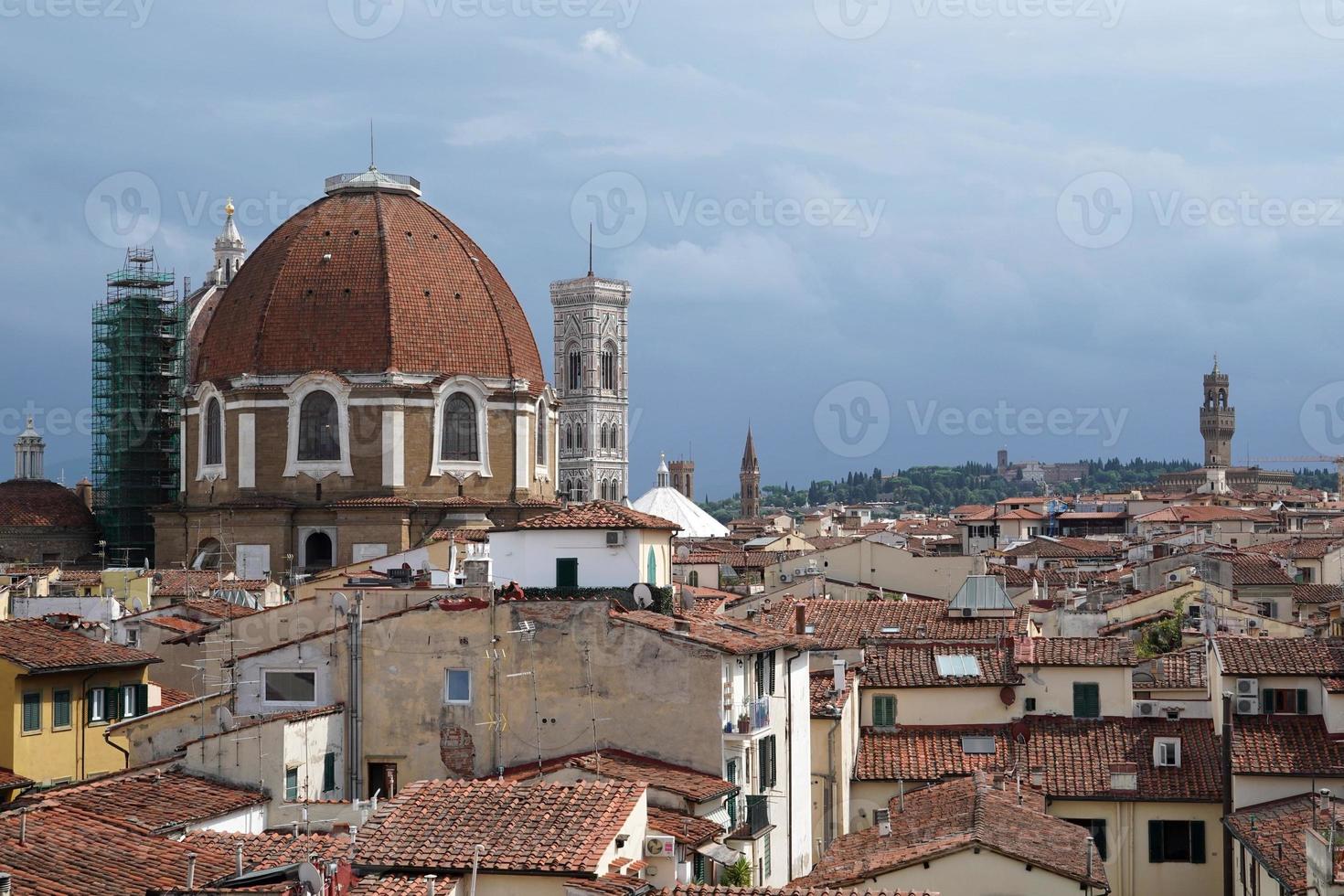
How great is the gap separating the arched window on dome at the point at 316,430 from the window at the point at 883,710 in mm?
31822

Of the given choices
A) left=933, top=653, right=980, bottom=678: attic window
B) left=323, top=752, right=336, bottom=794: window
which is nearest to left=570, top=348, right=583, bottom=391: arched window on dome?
left=933, top=653, right=980, bottom=678: attic window

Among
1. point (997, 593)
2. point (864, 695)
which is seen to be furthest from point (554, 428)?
point (864, 695)

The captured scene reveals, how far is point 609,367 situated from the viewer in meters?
165

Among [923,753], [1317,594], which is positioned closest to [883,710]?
[923,753]

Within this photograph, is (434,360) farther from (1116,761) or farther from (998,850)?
(998,850)

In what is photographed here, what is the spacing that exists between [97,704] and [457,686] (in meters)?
5.55

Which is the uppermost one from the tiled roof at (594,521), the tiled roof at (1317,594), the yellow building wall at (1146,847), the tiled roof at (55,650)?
the tiled roof at (594,521)

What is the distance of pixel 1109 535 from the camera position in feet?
297

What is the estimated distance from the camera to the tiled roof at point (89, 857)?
51.4 feet

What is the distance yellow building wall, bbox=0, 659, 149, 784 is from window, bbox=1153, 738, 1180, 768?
42.9ft

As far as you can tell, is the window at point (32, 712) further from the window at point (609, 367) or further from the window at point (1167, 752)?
the window at point (609, 367)

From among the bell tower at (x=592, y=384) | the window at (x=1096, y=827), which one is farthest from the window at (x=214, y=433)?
the bell tower at (x=592, y=384)

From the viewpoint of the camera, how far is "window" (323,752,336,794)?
68.9ft

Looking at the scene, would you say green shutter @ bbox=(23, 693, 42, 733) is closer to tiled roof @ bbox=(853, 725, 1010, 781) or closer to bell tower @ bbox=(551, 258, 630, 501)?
tiled roof @ bbox=(853, 725, 1010, 781)
